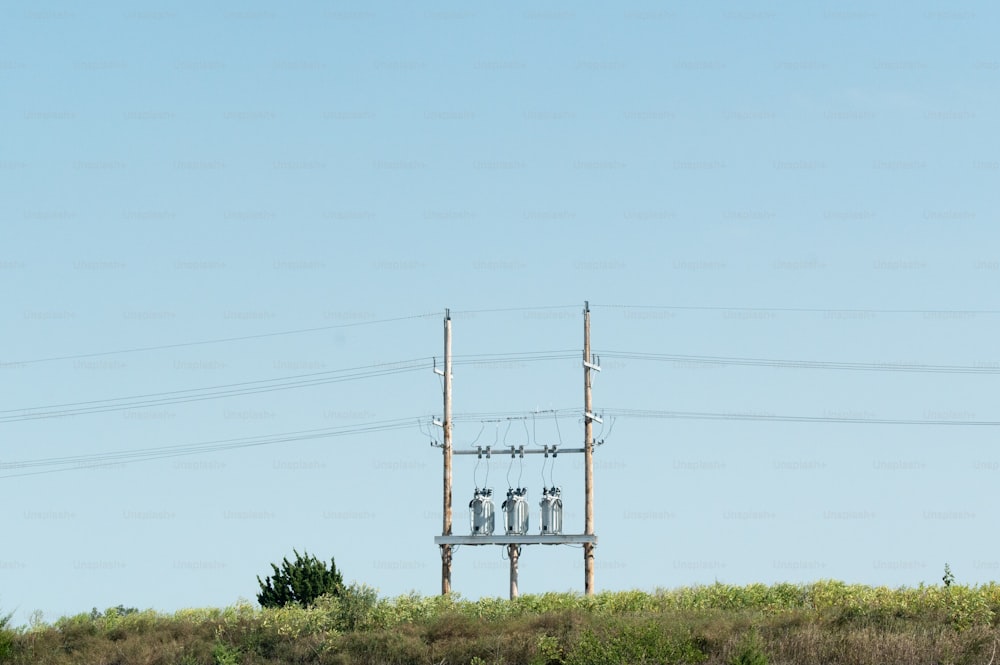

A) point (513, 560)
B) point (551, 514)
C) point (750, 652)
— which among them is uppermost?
point (551, 514)

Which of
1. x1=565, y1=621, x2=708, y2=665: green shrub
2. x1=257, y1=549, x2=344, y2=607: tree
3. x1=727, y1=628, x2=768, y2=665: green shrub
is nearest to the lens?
x1=727, y1=628, x2=768, y2=665: green shrub

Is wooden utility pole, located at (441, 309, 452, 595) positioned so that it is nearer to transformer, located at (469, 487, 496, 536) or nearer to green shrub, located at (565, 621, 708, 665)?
transformer, located at (469, 487, 496, 536)

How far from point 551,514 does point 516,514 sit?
1123 millimetres

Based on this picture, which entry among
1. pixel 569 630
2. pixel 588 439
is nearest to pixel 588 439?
pixel 588 439

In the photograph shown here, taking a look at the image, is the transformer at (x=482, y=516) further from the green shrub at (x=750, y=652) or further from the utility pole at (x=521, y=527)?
the green shrub at (x=750, y=652)

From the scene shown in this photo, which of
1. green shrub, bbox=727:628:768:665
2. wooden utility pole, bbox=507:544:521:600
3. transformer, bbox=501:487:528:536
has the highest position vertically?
transformer, bbox=501:487:528:536

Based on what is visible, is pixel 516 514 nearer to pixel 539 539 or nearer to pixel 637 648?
pixel 539 539

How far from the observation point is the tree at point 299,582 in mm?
43531

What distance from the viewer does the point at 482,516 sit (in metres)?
46.3

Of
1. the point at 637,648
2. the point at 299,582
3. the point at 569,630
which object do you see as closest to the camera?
the point at 637,648

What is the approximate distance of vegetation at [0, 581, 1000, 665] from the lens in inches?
1265

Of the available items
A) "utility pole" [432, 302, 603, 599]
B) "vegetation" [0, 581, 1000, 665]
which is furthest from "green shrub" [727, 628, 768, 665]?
"utility pole" [432, 302, 603, 599]

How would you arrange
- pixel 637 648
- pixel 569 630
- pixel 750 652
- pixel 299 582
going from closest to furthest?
1. pixel 750 652
2. pixel 637 648
3. pixel 569 630
4. pixel 299 582

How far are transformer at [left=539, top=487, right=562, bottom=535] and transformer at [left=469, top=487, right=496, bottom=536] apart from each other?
1.63 meters
